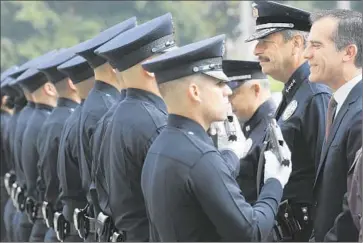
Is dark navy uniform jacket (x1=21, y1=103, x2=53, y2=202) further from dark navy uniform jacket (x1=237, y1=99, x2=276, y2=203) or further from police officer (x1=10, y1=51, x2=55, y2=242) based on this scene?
dark navy uniform jacket (x1=237, y1=99, x2=276, y2=203)

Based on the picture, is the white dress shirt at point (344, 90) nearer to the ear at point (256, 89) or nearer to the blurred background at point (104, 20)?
the blurred background at point (104, 20)

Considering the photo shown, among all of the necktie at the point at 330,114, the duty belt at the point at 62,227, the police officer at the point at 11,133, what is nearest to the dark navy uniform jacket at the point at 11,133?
the police officer at the point at 11,133

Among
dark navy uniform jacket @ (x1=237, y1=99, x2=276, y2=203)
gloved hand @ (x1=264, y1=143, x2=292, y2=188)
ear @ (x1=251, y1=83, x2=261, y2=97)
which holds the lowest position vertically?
dark navy uniform jacket @ (x1=237, y1=99, x2=276, y2=203)

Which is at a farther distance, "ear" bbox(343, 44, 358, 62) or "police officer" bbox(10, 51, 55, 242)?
"police officer" bbox(10, 51, 55, 242)

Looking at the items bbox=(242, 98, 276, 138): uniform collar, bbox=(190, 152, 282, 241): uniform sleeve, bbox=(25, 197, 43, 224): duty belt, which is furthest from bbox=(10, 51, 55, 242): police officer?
bbox=(190, 152, 282, 241): uniform sleeve

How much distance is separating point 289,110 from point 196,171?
1060mm

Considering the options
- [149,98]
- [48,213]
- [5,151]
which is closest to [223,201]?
[149,98]

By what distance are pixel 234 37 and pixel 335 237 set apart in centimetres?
313

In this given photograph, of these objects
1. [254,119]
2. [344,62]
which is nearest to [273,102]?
[254,119]

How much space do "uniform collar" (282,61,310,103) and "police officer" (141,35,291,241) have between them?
32.3 inches

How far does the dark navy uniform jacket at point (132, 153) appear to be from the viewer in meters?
3.85

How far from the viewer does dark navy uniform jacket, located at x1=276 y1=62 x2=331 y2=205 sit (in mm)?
4051

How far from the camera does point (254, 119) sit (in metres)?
4.78

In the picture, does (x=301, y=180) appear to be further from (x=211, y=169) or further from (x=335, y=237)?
(x=211, y=169)
